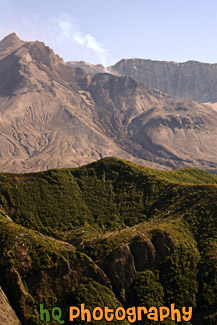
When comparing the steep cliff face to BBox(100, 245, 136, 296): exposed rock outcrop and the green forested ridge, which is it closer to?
the green forested ridge

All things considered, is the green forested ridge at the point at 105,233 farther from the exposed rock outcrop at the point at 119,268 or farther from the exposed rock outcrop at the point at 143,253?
the exposed rock outcrop at the point at 119,268

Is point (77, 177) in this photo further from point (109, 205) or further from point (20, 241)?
point (20, 241)

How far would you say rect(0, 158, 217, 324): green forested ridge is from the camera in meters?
62.6

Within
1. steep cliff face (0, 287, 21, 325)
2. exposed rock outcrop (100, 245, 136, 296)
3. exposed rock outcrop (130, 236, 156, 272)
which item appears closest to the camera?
steep cliff face (0, 287, 21, 325)

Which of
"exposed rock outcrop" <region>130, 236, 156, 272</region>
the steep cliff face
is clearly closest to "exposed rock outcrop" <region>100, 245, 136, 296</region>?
"exposed rock outcrop" <region>130, 236, 156, 272</region>

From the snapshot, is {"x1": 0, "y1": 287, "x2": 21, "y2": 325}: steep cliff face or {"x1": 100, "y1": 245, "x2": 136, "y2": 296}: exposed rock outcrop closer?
{"x1": 0, "y1": 287, "x2": 21, "y2": 325}: steep cliff face

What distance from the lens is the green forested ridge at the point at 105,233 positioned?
6262 centimetres

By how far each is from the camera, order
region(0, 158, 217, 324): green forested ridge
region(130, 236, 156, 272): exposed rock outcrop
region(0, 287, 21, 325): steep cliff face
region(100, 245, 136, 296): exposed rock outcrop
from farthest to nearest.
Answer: region(130, 236, 156, 272): exposed rock outcrop
region(100, 245, 136, 296): exposed rock outcrop
region(0, 158, 217, 324): green forested ridge
region(0, 287, 21, 325): steep cliff face

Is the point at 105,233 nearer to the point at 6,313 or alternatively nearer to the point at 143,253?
the point at 143,253

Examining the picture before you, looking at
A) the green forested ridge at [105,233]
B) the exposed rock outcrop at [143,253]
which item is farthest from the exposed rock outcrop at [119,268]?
the exposed rock outcrop at [143,253]

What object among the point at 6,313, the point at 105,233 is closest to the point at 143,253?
the point at 105,233

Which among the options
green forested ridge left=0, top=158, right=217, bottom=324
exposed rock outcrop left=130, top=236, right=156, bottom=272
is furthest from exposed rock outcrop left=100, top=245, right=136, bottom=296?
exposed rock outcrop left=130, top=236, right=156, bottom=272

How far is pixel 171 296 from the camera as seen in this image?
6638cm

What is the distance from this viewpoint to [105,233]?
84.2 m
